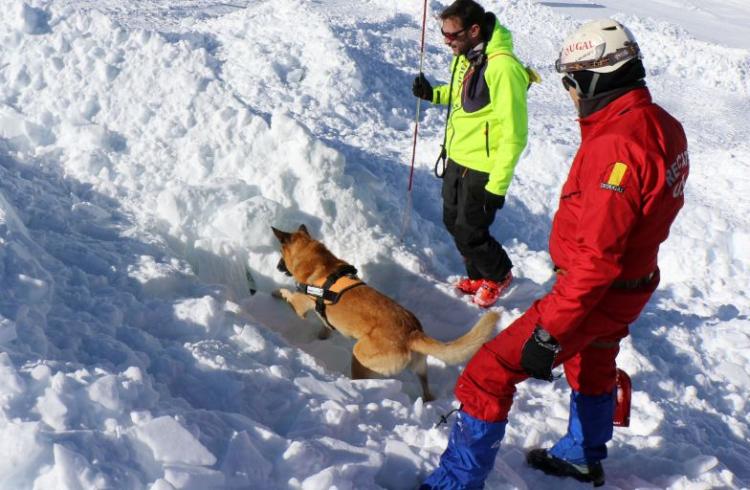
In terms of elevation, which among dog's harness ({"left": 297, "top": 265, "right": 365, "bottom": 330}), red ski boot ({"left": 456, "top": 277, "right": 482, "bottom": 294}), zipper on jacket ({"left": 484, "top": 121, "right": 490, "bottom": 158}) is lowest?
red ski boot ({"left": 456, "top": 277, "right": 482, "bottom": 294})

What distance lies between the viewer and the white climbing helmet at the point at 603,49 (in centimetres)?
253

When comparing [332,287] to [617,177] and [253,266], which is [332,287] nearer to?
[253,266]

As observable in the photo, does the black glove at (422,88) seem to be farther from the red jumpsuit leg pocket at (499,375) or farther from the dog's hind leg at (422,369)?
the red jumpsuit leg pocket at (499,375)

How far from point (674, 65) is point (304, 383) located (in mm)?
14078

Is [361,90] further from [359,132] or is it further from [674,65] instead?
[674,65]

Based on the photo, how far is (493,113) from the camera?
4.42 metres

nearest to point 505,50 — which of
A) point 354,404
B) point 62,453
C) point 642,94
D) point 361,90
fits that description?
point 642,94

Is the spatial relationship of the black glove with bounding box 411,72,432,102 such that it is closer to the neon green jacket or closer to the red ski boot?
the neon green jacket

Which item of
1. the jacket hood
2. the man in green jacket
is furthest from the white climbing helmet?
the jacket hood

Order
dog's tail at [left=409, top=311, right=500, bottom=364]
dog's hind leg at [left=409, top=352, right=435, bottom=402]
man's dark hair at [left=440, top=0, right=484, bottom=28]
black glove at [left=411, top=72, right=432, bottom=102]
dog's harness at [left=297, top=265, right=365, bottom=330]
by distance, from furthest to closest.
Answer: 1. black glove at [left=411, top=72, right=432, bottom=102]
2. dog's harness at [left=297, top=265, right=365, bottom=330]
3. dog's hind leg at [left=409, top=352, right=435, bottom=402]
4. man's dark hair at [left=440, top=0, right=484, bottom=28]
5. dog's tail at [left=409, top=311, right=500, bottom=364]

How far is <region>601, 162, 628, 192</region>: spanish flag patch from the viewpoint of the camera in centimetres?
231

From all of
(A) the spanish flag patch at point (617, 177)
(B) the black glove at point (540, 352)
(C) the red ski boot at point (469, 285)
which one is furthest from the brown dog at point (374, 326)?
(A) the spanish flag patch at point (617, 177)

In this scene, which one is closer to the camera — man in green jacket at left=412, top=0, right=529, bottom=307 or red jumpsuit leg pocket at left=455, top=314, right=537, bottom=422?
red jumpsuit leg pocket at left=455, top=314, right=537, bottom=422

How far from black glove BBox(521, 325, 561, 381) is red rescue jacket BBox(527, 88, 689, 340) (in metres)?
0.04
